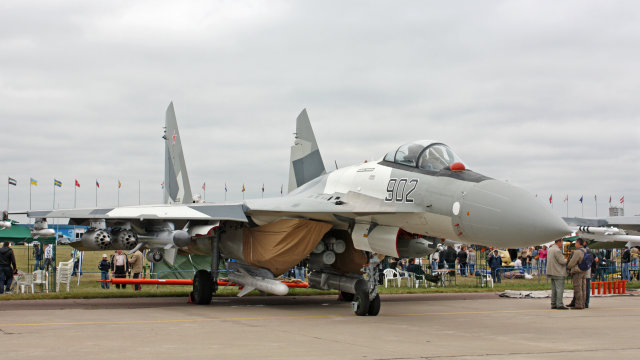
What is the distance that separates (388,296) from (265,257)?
473 cm

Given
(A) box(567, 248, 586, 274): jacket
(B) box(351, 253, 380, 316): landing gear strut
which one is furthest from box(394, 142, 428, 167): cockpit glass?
(A) box(567, 248, 586, 274): jacket

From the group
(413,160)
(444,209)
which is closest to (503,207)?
(444,209)

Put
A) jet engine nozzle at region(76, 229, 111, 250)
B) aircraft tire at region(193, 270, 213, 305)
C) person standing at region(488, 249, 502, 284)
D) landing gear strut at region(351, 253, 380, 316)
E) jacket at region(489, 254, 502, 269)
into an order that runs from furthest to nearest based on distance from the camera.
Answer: jacket at region(489, 254, 502, 269) → person standing at region(488, 249, 502, 284) → aircraft tire at region(193, 270, 213, 305) → jet engine nozzle at region(76, 229, 111, 250) → landing gear strut at region(351, 253, 380, 316)

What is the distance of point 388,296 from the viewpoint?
17062 millimetres

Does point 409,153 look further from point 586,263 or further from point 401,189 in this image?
point 586,263

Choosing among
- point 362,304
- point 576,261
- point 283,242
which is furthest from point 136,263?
point 576,261

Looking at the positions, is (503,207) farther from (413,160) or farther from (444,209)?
(413,160)

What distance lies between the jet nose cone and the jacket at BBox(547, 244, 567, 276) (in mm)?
4269

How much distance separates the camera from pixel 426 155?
36.5ft

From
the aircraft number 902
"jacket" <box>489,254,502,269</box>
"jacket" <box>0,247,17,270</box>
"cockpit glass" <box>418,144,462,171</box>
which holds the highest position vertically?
"cockpit glass" <box>418,144,462,171</box>

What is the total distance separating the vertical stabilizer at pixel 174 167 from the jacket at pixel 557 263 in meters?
10.1

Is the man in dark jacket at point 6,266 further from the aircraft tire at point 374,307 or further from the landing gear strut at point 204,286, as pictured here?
the aircraft tire at point 374,307

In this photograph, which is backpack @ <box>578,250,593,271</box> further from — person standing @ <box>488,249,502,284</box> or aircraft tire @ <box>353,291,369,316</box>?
person standing @ <box>488,249,502,284</box>

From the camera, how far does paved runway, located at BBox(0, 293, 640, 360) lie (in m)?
7.38
